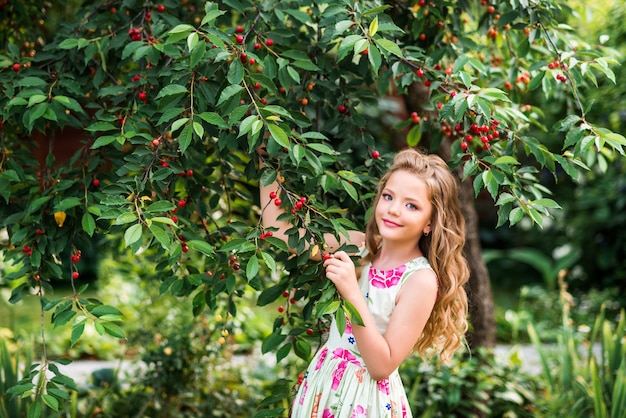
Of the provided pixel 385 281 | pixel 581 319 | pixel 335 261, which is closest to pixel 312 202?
pixel 335 261

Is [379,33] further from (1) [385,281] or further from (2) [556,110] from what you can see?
(2) [556,110]

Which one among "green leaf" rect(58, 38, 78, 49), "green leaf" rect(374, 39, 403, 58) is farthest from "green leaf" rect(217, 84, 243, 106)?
"green leaf" rect(58, 38, 78, 49)

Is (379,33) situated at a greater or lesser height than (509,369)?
greater

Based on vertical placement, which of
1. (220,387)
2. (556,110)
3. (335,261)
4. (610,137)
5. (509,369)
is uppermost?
(610,137)

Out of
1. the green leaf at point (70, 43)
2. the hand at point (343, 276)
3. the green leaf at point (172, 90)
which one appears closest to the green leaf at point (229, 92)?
the green leaf at point (172, 90)

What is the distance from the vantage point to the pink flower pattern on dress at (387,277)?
196cm

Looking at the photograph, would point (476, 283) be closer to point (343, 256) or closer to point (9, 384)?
point (343, 256)

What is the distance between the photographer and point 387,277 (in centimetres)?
197

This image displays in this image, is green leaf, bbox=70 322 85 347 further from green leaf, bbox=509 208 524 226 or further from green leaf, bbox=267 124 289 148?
green leaf, bbox=509 208 524 226

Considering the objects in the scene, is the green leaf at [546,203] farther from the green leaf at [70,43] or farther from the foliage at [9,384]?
the foliage at [9,384]

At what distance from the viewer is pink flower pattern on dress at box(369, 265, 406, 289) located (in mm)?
1959

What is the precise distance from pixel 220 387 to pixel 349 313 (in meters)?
1.81

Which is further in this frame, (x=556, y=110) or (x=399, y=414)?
(x=556, y=110)

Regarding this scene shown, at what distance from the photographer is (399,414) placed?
1977 mm
